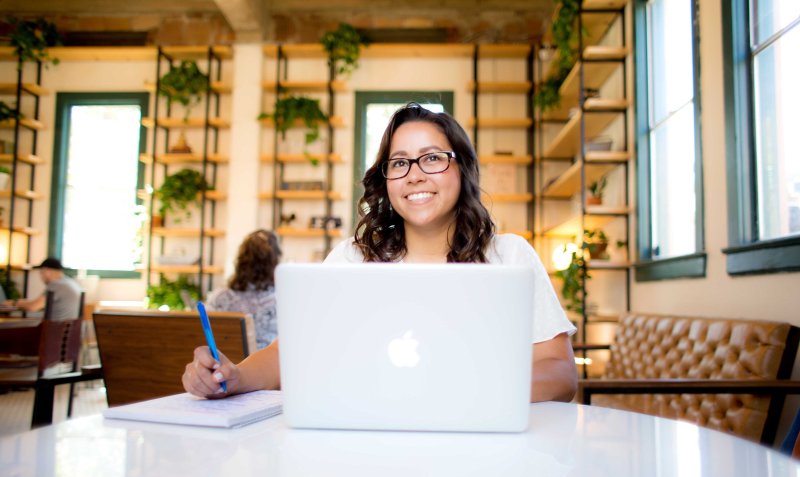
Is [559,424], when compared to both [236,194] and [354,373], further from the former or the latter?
[236,194]

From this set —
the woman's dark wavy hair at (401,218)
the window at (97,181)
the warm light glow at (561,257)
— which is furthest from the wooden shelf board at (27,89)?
the woman's dark wavy hair at (401,218)

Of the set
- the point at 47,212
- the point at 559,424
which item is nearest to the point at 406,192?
the point at 559,424

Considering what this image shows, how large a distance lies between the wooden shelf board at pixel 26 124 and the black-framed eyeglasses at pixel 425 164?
6112mm

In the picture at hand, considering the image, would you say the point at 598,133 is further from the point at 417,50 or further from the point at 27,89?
the point at 27,89

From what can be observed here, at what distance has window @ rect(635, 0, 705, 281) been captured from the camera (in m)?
3.13

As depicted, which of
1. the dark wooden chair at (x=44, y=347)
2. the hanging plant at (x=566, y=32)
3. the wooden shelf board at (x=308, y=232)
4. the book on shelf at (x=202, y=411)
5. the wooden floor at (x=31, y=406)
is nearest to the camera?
the book on shelf at (x=202, y=411)

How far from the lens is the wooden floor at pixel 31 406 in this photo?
13.0 ft

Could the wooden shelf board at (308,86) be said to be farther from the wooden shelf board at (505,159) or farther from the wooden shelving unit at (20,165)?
the wooden shelving unit at (20,165)

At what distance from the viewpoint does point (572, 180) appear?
4.84m

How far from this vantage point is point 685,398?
7.75 ft

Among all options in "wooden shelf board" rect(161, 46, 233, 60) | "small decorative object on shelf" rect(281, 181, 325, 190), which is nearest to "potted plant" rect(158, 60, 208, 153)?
"wooden shelf board" rect(161, 46, 233, 60)

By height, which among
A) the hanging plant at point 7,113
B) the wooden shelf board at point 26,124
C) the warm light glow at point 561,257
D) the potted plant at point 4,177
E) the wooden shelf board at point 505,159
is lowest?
the warm light glow at point 561,257

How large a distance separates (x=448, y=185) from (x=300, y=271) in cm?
93

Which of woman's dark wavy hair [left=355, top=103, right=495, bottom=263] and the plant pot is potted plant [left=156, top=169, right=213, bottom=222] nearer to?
the plant pot
